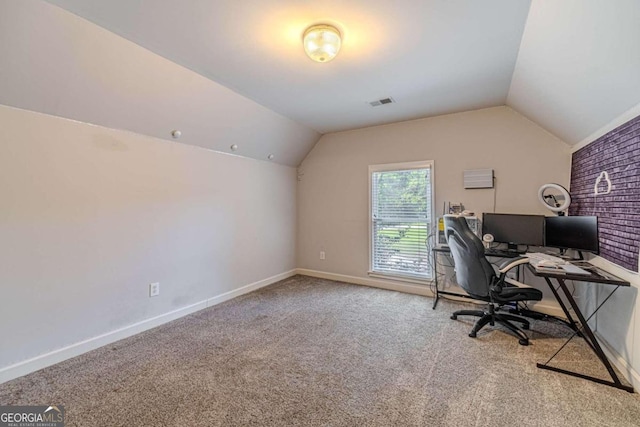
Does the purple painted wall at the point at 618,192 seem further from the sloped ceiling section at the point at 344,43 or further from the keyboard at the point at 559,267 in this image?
the sloped ceiling section at the point at 344,43

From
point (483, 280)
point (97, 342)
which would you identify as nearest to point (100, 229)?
point (97, 342)

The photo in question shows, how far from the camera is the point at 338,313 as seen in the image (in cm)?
322

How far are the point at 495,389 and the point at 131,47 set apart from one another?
139 inches

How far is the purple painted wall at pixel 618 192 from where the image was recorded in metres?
1.90

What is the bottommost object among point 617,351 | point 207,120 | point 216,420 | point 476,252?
point 216,420

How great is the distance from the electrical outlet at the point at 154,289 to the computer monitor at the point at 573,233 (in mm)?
4051

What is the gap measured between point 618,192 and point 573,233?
0.62 m

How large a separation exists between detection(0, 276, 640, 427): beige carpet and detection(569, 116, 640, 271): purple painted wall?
2.96 ft

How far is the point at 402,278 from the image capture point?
4051 millimetres

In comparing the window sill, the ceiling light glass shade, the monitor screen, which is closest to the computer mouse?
the monitor screen

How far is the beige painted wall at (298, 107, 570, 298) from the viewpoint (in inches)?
127

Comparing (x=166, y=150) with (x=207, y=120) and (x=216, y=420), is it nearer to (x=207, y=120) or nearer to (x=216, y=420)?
(x=207, y=120)

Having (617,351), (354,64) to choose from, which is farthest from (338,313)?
(354,64)

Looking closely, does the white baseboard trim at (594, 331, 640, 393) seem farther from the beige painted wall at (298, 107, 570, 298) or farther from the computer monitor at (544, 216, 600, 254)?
the beige painted wall at (298, 107, 570, 298)
